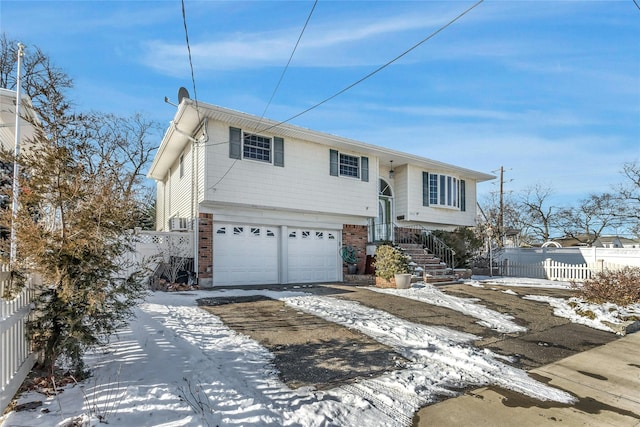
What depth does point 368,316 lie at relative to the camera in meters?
6.55

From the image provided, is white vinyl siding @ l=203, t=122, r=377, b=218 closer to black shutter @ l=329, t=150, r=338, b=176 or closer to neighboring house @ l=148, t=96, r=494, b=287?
neighboring house @ l=148, t=96, r=494, b=287

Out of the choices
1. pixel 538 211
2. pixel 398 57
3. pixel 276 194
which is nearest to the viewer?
pixel 398 57

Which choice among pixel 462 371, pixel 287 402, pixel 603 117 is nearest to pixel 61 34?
pixel 287 402

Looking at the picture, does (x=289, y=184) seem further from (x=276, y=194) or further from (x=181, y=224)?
(x=181, y=224)

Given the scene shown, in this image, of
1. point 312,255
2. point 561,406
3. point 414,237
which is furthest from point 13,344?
point 414,237

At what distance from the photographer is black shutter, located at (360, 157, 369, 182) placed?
14.3m

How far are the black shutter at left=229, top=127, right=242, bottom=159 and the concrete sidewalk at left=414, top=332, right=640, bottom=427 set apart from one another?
9.65 meters

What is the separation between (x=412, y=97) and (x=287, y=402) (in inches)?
472

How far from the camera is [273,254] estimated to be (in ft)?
40.7

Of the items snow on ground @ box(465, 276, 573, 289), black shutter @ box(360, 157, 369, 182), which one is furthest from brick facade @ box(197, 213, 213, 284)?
snow on ground @ box(465, 276, 573, 289)

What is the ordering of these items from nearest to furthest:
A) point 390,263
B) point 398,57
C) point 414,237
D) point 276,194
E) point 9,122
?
1. point 398,57
2. point 9,122
3. point 390,263
4. point 276,194
5. point 414,237

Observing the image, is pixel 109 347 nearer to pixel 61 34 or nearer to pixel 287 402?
pixel 287 402

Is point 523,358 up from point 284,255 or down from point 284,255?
down

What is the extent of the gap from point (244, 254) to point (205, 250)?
1384 millimetres
